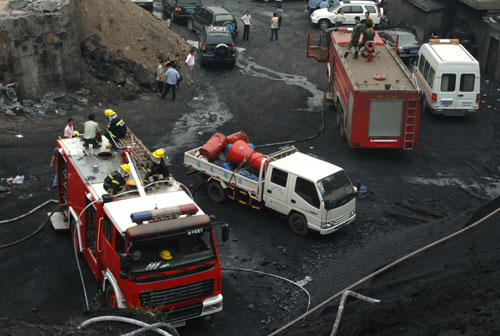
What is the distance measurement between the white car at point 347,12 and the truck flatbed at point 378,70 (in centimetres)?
1313

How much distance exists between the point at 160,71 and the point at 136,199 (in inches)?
574

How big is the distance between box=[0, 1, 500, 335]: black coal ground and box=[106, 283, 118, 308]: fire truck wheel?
32cm

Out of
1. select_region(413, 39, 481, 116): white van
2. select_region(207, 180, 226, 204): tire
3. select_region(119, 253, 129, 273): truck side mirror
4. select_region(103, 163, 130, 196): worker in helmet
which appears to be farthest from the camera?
select_region(413, 39, 481, 116): white van

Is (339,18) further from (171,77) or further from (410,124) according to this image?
(410,124)

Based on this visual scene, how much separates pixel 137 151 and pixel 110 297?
424 cm

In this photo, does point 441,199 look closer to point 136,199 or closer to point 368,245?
point 368,245

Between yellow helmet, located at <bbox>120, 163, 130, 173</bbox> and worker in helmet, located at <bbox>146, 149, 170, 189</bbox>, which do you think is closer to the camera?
yellow helmet, located at <bbox>120, 163, 130, 173</bbox>

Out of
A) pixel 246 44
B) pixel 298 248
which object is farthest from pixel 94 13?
pixel 298 248

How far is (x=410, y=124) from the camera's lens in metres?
20.3

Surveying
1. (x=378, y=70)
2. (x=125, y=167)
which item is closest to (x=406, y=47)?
(x=378, y=70)

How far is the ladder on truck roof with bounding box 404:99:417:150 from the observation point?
2006 centimetres

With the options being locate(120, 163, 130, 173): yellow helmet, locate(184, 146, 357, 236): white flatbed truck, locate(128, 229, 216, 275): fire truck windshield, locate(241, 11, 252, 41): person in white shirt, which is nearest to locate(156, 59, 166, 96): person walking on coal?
locate(241, 11, 252, 41): person in white shirt

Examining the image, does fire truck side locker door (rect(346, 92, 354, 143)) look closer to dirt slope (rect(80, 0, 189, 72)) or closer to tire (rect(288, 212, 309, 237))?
tire (rect(288, 212, 309, 237))

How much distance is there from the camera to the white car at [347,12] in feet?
120
